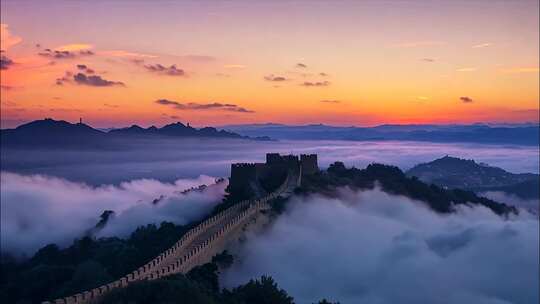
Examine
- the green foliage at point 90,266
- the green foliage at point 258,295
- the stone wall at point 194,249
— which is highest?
the stone wall at point 194,249

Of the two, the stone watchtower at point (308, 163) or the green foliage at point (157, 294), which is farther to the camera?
the stone watchtower at point (308, 163)

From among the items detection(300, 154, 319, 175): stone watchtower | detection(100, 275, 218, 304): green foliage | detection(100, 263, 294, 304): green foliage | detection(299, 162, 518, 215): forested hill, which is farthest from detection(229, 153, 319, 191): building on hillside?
detection(100, 275, 218, 304): green foliage

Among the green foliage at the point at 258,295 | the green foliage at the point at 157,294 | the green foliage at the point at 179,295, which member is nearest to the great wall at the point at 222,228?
the green foliage at the point at 157,294

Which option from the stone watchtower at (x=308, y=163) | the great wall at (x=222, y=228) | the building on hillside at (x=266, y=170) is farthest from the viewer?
the stone watchtower at (x=308, y=163)

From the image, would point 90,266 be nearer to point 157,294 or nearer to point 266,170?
point 157,294

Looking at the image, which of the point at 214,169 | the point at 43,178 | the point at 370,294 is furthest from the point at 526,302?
the point at 43,178

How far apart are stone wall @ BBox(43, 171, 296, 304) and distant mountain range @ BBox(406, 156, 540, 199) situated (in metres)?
105

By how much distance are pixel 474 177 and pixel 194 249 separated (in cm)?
14876

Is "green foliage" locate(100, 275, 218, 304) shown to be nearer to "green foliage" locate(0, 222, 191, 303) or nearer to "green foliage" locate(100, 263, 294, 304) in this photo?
"green foliage" locate(100, 263, 294, 304)

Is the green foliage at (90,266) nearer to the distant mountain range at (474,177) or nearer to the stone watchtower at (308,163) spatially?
the stone watchtower at (308,163)

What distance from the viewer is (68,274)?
136 ft

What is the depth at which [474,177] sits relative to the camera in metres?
172

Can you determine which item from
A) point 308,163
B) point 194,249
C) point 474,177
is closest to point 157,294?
point 194,249

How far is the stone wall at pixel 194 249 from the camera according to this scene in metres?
23.0
